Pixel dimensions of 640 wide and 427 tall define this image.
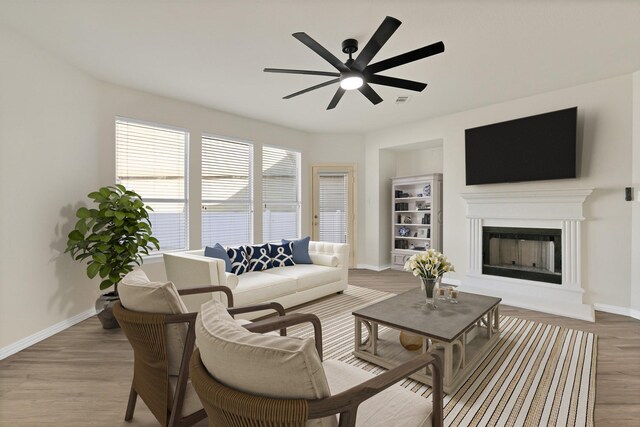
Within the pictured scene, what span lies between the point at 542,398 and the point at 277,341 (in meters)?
2.16

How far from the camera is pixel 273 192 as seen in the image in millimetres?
5863

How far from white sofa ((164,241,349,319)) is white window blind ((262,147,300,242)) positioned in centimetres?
140

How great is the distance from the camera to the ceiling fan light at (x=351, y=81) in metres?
2.64

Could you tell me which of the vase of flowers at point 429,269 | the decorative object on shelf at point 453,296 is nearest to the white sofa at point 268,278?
the vase of flowers at point 429,269

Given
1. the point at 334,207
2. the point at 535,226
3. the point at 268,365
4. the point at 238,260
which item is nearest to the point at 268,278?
the point at 238,260

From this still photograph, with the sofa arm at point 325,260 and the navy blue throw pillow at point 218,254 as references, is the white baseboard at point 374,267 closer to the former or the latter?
the sofa arm at point 325,260

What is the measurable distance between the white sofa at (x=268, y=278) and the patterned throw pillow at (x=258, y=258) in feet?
0.32

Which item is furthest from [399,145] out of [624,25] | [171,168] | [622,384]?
[622,384]

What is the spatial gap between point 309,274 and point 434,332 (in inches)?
80.0

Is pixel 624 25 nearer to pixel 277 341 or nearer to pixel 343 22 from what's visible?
pixel 343 22

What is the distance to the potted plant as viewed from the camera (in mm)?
3133

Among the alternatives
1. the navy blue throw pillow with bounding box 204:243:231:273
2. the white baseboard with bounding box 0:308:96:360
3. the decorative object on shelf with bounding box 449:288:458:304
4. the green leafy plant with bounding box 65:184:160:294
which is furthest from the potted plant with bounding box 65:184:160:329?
the decorative object on shelf with bounding box 449:288:458:304

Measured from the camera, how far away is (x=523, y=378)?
2287mm

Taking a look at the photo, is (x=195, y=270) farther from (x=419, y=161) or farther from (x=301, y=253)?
(x=419, y=161)
